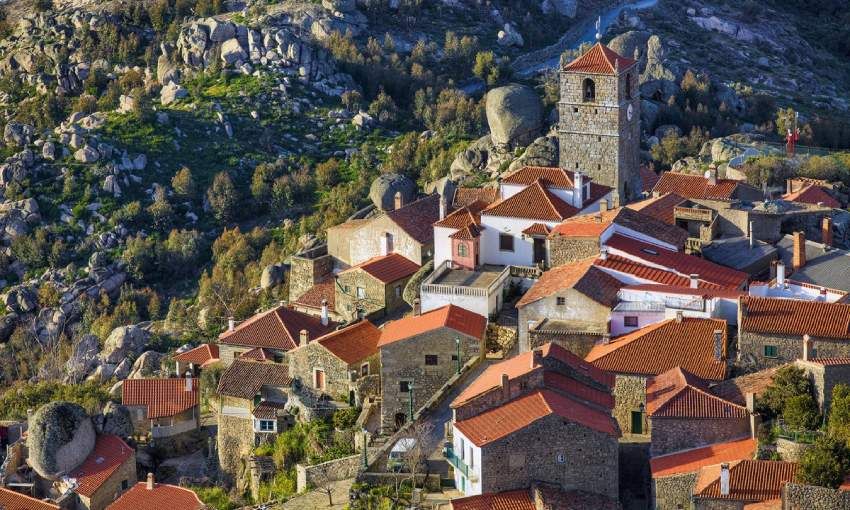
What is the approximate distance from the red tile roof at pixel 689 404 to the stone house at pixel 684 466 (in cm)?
84

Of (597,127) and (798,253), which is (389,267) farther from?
(798,253)

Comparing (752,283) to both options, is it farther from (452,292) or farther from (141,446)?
(141,446)

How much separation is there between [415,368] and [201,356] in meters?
14.5

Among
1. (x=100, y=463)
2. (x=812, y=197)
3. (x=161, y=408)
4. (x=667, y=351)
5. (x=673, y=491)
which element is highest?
(x=667, y=351)

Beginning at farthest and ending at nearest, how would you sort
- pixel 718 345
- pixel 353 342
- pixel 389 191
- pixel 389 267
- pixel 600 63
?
pixel 389 191 < pixel 600 63 < pixel 389 267 < pixel 353 342 < pixel 718 345

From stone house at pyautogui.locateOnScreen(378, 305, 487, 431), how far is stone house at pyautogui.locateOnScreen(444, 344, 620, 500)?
5154mm

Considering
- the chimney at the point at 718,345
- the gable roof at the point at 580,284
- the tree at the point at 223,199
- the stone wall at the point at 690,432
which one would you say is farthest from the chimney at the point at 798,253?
the tree at the point at 223,199

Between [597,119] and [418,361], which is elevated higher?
[597,119]

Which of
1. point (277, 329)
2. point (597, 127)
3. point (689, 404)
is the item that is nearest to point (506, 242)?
point (597, 127)

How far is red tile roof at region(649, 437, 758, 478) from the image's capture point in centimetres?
5416

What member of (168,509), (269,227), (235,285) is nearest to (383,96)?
(269,227)

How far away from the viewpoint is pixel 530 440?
176 ft

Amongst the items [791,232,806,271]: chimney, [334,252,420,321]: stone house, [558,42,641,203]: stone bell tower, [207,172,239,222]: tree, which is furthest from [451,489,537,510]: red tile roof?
[207,172,239,222]: tree

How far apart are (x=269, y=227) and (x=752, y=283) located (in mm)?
35678
